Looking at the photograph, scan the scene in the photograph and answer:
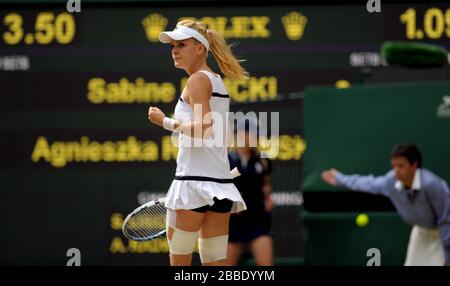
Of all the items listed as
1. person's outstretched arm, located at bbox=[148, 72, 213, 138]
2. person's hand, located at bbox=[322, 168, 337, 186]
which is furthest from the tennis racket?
person's hand, located at bbox=[322, 168, 337, 186]

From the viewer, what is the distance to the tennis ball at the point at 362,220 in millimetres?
8922

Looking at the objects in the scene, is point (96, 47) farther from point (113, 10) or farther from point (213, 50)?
point (213, 50)

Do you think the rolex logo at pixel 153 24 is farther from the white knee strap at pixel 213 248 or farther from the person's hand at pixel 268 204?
the white knee strap at pixel 213 248

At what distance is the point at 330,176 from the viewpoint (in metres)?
8.84

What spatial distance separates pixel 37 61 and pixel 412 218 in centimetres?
335

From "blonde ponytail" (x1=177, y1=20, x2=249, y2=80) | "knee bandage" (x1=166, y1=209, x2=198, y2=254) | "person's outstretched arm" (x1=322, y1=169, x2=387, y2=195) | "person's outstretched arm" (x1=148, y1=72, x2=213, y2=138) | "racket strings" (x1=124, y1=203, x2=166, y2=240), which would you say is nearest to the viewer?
"person's outstretched arm" (x1=148, y1=72, x2=213, y2=138)

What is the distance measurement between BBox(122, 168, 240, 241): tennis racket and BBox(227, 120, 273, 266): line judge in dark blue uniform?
10.6 feet

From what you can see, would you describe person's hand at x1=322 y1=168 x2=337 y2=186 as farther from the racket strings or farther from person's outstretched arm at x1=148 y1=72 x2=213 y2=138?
person's outstretched arm at x1=148 y1=72 x2=213 y2=138

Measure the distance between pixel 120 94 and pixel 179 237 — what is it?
4.13 metres

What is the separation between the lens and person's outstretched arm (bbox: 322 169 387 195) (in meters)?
8.52

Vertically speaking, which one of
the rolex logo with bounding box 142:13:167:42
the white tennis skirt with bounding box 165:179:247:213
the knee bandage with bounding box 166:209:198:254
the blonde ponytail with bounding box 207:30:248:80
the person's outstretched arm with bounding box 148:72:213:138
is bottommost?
the knee bandage with bounding box 166:209:198:254

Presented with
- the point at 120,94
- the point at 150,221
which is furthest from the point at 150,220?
the point at 120,94
